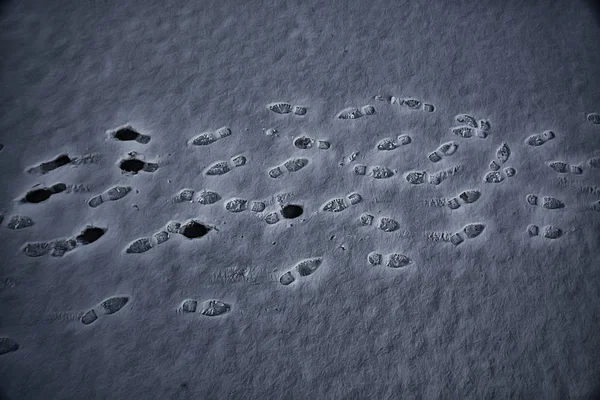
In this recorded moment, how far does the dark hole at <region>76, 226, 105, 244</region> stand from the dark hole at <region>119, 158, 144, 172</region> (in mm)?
335

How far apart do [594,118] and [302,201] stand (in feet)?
5.37

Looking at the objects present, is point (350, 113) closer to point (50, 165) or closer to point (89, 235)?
point (89, 235)

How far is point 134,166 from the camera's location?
7.93 ft

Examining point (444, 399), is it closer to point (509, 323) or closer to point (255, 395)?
point (509, 323)

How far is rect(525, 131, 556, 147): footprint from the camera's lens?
253 centimetres

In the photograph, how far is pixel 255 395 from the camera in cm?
190

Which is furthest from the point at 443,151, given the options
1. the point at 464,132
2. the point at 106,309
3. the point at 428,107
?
the point at 106,309

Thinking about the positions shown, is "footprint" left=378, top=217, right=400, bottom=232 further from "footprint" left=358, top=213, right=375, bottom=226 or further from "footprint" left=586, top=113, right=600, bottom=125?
"footprint" left=586, top=113, right=600, bottom=125

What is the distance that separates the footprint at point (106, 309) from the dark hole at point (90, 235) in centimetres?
31

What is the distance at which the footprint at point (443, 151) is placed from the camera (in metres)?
2.48

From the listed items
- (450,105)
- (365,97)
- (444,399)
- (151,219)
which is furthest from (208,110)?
(444,399)

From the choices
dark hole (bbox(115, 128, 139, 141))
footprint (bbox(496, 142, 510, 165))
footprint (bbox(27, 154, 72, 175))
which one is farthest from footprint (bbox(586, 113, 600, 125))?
footprint (bbox(27, 154, 72, 175))

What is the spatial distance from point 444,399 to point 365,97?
5.03 ft

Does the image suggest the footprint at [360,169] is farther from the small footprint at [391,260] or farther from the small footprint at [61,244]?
the small footprint at [61,244]
